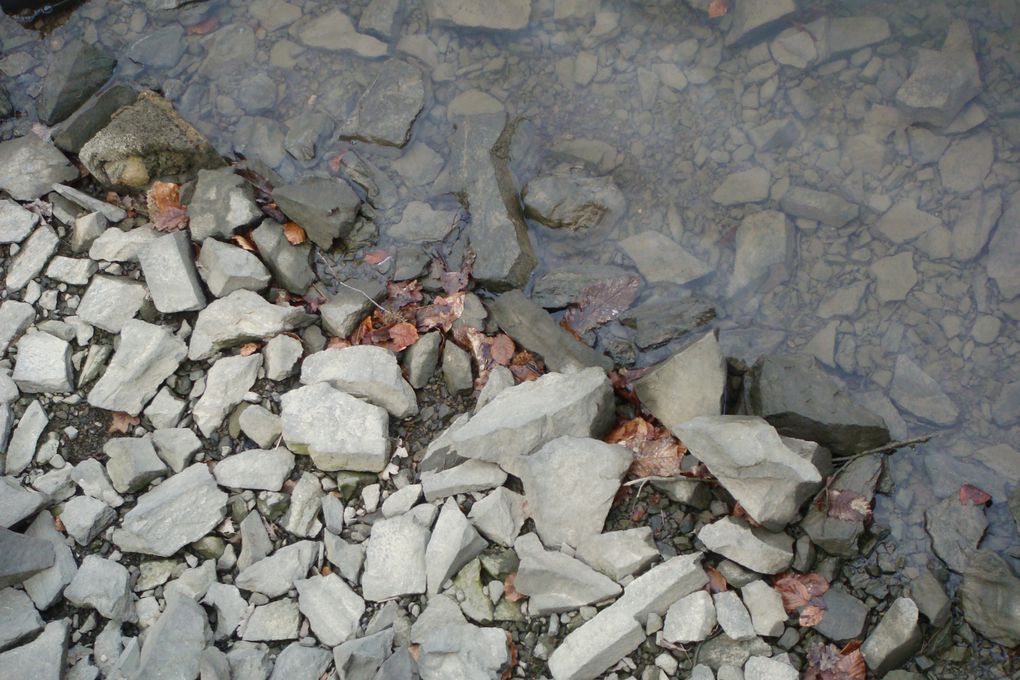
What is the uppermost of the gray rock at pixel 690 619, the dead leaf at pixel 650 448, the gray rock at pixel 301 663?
the dead leaf at pixel 650 448

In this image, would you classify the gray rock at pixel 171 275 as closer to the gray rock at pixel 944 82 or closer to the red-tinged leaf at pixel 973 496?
the red-tinged leaf at pixel 973 496

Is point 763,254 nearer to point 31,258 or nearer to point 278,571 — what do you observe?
point 278,571

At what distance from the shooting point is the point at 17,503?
131 inches

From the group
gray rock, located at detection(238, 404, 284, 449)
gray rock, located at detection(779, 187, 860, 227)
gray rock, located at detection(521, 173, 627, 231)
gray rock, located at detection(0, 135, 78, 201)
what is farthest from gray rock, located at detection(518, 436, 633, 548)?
gray rock, located at detection(0, 135, 78, 201)

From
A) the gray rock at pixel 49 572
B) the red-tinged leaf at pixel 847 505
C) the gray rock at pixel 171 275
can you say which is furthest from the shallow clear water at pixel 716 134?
the gray rock at pixel 49 572

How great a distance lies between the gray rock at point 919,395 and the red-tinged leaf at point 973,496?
314 mm

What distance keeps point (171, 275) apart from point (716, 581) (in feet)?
9.74

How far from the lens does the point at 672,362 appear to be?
11.3ft

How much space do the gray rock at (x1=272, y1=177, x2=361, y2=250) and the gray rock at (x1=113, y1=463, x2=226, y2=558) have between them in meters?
1.37

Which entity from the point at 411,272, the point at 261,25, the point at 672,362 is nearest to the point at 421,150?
the point at 411,272

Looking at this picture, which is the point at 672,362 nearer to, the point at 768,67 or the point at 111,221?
the point at 768,67

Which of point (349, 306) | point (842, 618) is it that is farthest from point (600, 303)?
point (842, 618)

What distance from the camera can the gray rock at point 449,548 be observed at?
3.11 metres

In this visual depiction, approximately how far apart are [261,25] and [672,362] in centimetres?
345
